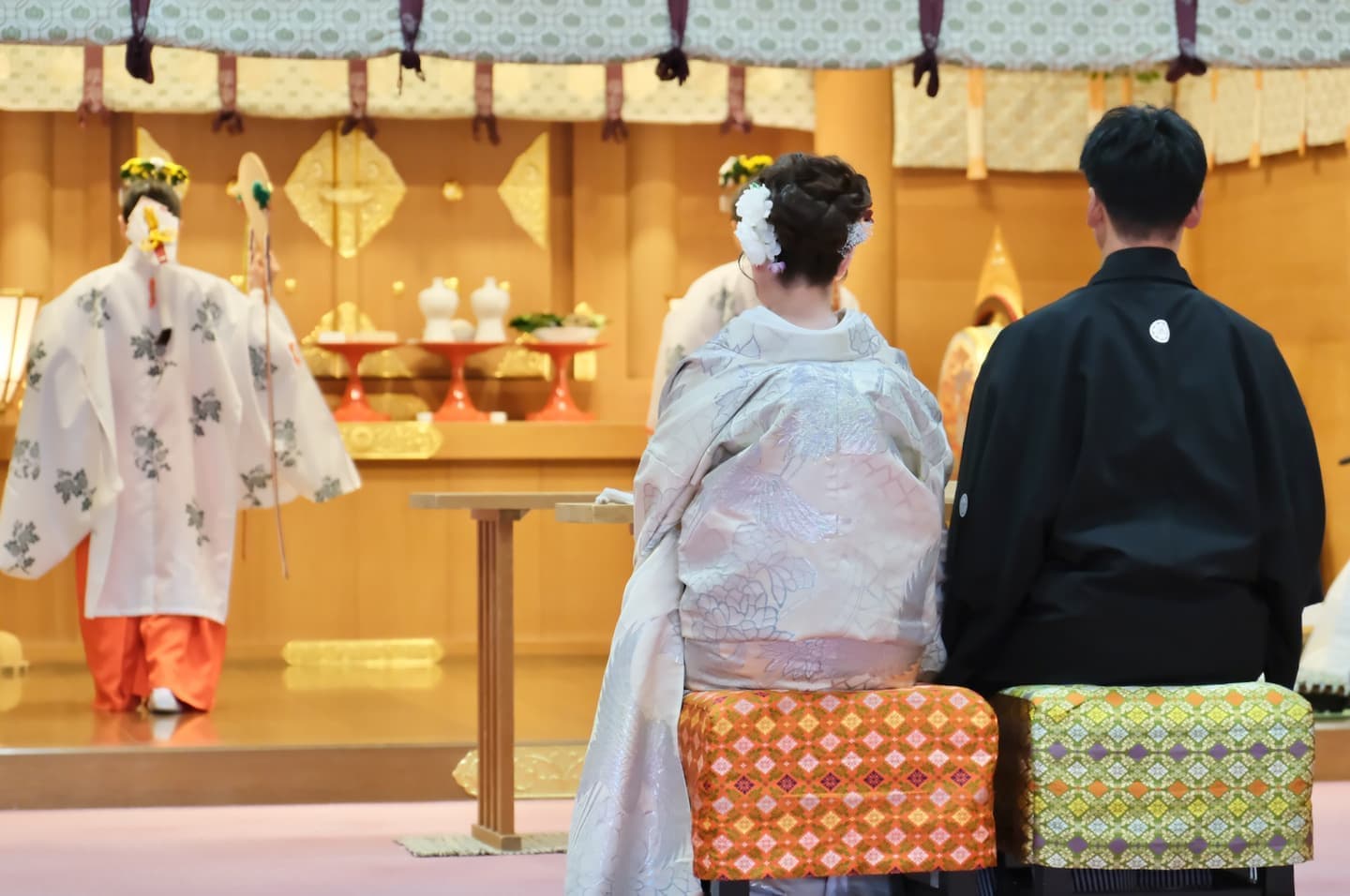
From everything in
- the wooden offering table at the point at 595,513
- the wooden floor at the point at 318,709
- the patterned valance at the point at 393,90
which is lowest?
the wooden floor at the point at 318,709

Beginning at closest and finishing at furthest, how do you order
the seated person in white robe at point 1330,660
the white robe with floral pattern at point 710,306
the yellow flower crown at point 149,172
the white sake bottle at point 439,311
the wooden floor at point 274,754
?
the wooden floor at point 274,754, the seated person in white robe at point 1330,660, the yellow flower crown at point 149,172, the white robe with floral pattern at point 710,306, the white sake bottle at point 439,311

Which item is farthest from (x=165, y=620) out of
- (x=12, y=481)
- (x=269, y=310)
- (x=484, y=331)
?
(x=484, y=331)

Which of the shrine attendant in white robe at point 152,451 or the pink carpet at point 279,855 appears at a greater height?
the shrine attendant in white robe at point 152,451

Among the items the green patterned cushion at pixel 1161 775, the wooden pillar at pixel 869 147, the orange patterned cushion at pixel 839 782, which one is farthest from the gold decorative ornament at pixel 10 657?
the green patterned cushion at pixel 1161 775

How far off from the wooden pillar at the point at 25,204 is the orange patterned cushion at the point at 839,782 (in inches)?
238

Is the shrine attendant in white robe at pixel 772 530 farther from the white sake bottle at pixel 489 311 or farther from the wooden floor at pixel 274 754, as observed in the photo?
the white sake bottle at pixel 489 311

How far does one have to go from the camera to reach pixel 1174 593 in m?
2.97

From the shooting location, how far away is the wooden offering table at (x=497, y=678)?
4.45 m

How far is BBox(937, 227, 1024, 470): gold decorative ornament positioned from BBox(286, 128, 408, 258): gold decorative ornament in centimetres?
268

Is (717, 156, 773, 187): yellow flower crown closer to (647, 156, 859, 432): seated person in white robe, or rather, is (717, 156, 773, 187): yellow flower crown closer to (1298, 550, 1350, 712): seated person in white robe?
(647, 156, 859, 432): seated person in white robe

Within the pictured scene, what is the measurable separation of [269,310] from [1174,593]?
Answer: 4102 mm

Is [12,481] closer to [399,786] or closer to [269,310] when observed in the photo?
[269,310]

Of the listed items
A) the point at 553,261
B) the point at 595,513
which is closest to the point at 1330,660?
the point at 595,513

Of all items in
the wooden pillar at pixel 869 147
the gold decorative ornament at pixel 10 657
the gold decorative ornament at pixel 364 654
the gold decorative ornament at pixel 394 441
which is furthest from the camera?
the gold decorative ornament at pixel 394 441
